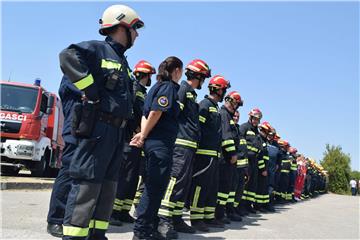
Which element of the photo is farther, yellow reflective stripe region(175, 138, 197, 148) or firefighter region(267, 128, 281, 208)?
firefighter region(267, 128, 281, 208)

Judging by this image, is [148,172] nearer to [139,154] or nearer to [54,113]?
[139,154]

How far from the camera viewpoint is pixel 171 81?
200 inches

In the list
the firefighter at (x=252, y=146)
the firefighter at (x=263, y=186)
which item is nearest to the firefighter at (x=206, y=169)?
the firefighter at (x=252, y=146)

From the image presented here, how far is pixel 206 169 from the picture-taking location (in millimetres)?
6109

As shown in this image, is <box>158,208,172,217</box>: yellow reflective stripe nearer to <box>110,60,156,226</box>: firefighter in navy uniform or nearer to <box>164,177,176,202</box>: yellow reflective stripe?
<box>164,177,176,202</box>: yellow reflective stripe

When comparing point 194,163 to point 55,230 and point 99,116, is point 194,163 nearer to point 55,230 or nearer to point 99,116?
point 55,230

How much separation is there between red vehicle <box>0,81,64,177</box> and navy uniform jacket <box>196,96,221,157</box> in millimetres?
6494

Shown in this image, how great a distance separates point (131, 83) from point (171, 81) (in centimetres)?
140

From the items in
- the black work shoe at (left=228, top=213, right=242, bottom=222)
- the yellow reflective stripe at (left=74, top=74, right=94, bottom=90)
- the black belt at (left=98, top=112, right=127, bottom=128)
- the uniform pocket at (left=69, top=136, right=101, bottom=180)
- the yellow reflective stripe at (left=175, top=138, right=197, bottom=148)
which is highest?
the yellow reflective stripe at (left=74, top=74, right=94, bottom=90)

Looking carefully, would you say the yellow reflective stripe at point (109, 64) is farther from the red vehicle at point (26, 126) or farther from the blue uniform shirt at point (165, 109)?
the red vehicle at point (26, 126)

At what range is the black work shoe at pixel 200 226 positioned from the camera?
6059 millimetres

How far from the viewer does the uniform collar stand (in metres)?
3.60

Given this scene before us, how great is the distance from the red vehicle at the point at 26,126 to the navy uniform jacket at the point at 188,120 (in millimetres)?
6797

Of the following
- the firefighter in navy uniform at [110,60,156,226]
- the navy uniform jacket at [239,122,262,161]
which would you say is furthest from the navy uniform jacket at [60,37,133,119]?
the navy uniform jacket at [239,122,262,161]
